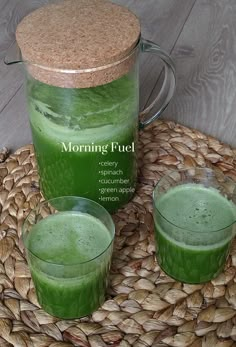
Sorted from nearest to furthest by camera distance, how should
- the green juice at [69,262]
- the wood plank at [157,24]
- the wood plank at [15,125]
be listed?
Result: 1. the green juice at [69,262]
2. the wood plank at [15,125]
3. the wood plank at [157,24]

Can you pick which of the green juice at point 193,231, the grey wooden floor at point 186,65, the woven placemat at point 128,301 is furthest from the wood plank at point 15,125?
the green juice at point 193,231

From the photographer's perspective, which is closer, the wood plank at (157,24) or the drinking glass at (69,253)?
the drinking glass at (69,253)

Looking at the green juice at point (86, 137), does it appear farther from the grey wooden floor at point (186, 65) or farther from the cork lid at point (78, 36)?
the grey wooden floor at point (186, 65)

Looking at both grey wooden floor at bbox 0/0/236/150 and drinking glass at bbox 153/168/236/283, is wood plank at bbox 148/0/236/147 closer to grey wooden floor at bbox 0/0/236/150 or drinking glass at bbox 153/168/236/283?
grey wooden floor at bbox 0/0/236/150

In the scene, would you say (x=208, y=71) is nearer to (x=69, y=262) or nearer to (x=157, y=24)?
(x=157, y=24)

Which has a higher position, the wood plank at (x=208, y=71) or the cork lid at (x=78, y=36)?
the cork lid at (x=78, y=36)

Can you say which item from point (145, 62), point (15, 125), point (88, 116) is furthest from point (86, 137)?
point (145, 62)

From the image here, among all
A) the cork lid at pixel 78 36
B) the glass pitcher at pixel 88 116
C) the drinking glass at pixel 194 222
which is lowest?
the drinking glass at pixel 194 222
